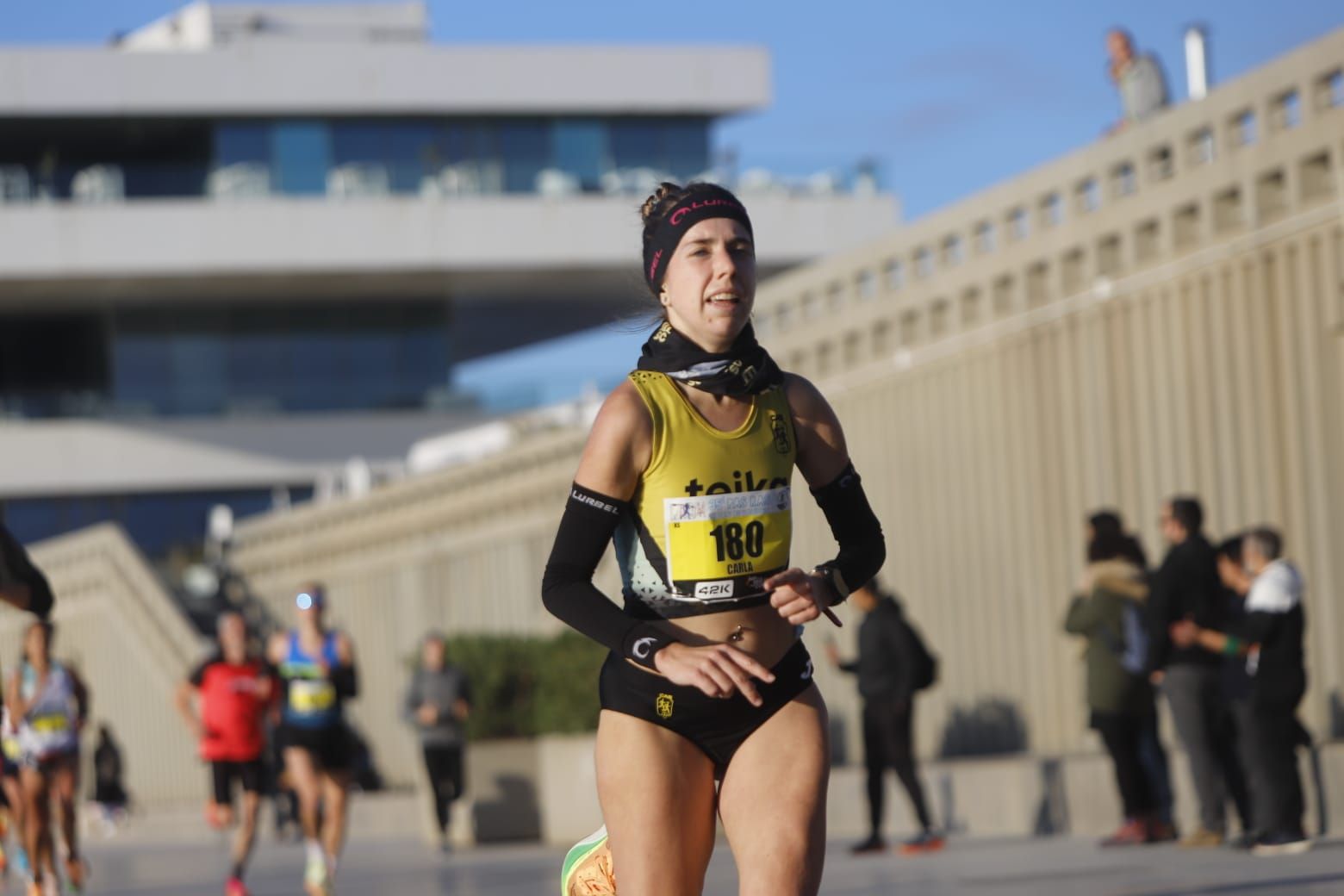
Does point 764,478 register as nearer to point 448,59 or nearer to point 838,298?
point 838,298

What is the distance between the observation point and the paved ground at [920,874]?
422 inches

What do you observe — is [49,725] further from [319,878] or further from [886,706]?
[886,706]

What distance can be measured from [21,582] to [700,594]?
5.81 feet

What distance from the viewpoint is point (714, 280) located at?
5.00 metres

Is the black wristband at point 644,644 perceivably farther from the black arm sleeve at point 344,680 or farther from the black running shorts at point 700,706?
the black arm sleeve at point 344,680

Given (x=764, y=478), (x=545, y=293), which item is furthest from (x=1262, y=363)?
(x=545, y=293)

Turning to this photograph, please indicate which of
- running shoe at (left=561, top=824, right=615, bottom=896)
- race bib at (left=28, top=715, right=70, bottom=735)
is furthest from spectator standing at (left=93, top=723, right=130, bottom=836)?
running shoe at (left=561, top=824, right=615, bottom=896)

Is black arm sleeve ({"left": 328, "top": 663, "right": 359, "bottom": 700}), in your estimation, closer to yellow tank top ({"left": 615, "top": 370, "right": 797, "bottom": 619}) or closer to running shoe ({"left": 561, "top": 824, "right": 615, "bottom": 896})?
running shoe ({"left": 561, "top": 824, "right": 615, "bottom": 896})

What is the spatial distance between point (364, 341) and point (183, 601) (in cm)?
1575

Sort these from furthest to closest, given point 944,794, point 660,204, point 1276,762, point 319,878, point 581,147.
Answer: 1. point 581,147
2. point 944,794
3. point 319,878
4. point 1276,762
5. point 660,204

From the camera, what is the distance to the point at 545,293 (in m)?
59.2

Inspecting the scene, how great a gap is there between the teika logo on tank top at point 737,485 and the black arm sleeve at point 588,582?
152mm

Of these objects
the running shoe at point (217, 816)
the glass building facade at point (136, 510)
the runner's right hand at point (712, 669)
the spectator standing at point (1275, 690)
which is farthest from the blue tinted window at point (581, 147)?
the runner's right hand at point (712, 669)

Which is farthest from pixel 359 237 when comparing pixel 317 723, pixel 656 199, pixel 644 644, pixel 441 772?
pixel 644 644
